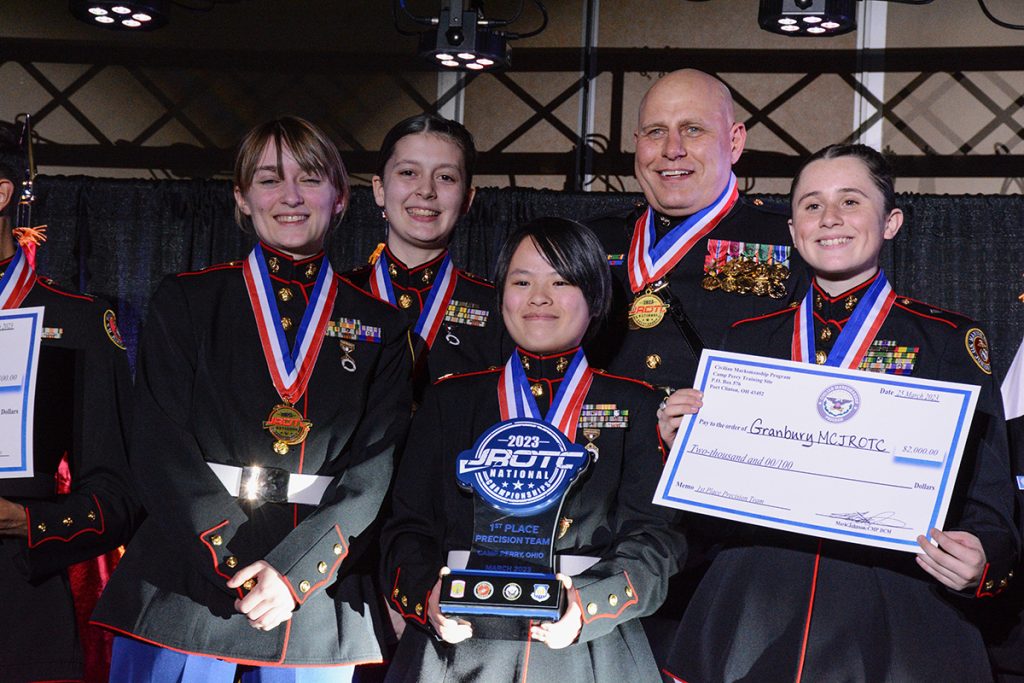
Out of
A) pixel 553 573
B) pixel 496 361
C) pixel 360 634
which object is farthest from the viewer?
pixel 496 361

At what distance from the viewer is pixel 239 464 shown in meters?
2.55

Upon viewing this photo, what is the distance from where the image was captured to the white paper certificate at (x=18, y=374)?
102 inches

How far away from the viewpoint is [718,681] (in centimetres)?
228

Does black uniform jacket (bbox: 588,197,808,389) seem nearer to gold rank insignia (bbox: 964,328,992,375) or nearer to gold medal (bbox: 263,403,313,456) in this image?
gold rank insignia (bbox: 964,328,992,375)

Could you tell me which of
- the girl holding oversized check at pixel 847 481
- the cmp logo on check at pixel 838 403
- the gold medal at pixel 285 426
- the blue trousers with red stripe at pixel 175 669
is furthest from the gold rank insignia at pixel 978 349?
the blue trousers with red stripe at pixel 175 669

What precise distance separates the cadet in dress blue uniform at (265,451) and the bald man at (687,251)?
2.05 feet

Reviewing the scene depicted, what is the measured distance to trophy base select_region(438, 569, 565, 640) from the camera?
2111 millimetres

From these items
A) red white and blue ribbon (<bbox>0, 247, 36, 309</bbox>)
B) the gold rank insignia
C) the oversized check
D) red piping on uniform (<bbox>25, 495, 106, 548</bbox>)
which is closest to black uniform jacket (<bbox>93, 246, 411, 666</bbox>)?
red piping on uniform (<bbox>25, 495, 106, 548</bbox>)

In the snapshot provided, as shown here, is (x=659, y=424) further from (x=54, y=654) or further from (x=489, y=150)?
(x=489, y=150)

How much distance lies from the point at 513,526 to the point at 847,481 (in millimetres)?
631

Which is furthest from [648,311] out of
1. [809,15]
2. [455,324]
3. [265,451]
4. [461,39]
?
[461,39]

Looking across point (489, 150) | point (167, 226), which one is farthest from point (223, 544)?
point (489, 150)

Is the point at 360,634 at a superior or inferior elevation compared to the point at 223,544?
inferior

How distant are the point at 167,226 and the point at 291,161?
12.7 feet
